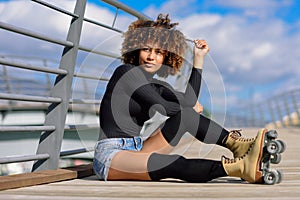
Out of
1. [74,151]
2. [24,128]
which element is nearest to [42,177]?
[24,128]

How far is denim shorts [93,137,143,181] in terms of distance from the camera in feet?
7.30

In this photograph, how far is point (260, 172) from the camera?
202 cm

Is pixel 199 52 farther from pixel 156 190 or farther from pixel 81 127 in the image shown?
pixel 81 127

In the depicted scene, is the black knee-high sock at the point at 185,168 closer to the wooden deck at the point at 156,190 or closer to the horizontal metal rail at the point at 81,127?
the wooden deck at the point at 156,190

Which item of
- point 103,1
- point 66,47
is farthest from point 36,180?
point 103,1

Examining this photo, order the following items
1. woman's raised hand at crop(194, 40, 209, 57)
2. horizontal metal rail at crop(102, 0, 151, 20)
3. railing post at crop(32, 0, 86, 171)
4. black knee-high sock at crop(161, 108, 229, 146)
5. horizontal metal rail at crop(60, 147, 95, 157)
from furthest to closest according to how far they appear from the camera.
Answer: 1. horizontal metal rail at crop(102, 0, 151, 20)
2. horizontal metal rail at crop(60, 147, 95, 157)
3. railing post at crop(32, 0, 86, 171)
4. woman's raised hand at crop(194, 40, 209, 57)
5. black knee-high sock at crop(161, 108, 229, 146)

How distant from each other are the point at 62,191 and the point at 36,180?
0.25 m

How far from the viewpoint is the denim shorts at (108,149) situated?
87.6 inches

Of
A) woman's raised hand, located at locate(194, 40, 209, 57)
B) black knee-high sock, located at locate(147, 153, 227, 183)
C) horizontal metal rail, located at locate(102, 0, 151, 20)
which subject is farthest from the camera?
horizontal metal rail, located at locate(102, 0, 151, 20)

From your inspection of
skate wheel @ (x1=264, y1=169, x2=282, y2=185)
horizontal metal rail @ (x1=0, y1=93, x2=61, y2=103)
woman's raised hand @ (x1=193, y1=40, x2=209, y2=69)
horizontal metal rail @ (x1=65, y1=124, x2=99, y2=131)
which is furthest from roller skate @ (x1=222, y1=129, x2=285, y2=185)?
horizontal metal rail @ (x1=65, y1=124, x2=99, y2=131)

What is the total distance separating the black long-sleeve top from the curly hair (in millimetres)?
147

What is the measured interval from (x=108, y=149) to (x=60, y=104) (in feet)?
1.34

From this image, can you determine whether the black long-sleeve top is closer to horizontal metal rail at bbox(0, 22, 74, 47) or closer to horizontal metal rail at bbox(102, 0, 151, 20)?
horizontal metal rail at bbox(0, 22, 74, 47)

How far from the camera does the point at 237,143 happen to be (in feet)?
7.07
